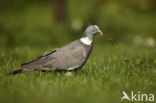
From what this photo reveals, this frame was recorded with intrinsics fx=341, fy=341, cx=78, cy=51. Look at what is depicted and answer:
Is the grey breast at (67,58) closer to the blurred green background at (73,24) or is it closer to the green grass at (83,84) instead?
the green grass at (83,84)

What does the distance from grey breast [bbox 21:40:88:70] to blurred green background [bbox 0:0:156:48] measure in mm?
5802

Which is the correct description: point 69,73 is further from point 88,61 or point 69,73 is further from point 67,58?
point 88,61

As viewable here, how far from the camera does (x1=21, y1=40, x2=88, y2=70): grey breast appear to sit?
570cm

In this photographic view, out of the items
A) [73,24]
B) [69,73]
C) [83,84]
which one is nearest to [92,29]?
[69,73]

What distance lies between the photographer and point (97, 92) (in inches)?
193

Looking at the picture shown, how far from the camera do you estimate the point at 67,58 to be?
5.71m

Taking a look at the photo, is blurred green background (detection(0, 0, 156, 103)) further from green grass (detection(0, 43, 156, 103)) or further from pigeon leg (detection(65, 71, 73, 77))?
pigeon leg (detection(65, 71, 73, 77))

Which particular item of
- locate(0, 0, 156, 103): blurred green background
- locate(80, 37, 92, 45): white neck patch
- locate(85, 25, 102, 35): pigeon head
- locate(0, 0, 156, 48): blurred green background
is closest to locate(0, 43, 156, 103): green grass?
locate(0, 0, 156, 103): blurred green background

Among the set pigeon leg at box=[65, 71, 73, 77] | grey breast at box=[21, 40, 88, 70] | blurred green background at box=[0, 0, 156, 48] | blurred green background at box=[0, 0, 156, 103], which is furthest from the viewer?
blurred green background at box=[0, 0, 156, 48]

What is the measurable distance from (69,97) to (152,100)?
128 cm

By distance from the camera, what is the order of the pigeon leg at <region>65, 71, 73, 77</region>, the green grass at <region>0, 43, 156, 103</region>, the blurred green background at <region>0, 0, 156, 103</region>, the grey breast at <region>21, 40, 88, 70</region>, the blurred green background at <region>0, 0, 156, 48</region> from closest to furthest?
the green grass at <region>0, 43, 156, 103</region>
the blurred green background at <region>0, 0, 156, 103</region>
the grey breast at <region>21, 40, 88, 70</region>
the pigeon leg at <region>65, 71, 73, 77</region>
the blurred green background at <region>0, 0, 156, 48</region>

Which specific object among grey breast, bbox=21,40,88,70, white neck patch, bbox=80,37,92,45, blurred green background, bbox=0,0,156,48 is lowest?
grey breast, bbox=21,40,88,70

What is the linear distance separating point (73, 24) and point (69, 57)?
8076mm

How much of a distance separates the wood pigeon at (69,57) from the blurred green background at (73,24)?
18.7 feet
